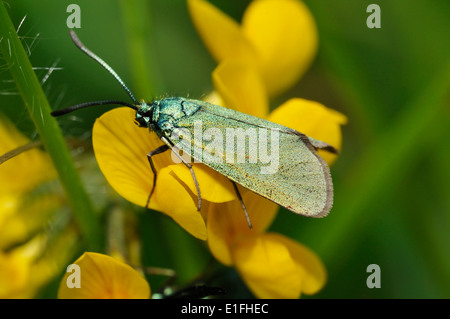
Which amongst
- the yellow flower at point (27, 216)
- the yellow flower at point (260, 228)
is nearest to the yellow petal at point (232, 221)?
the yellow flower at point (260, 228)

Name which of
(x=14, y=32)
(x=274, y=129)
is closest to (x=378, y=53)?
(x=274, y=129)

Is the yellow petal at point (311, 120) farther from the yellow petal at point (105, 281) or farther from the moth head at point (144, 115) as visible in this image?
the yellow petal at point (105, 281)

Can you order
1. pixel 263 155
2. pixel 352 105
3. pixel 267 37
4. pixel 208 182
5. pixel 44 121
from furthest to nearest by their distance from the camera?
pixel 352 105
pixel 267 37
pixel 263 155
pixel 208 182
pixel 44 121

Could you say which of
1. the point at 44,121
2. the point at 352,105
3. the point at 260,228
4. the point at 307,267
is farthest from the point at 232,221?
the point at 352,105

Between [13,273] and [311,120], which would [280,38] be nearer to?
[311,120]

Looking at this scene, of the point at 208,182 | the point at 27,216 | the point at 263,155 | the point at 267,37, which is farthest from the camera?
the point at 267,37
